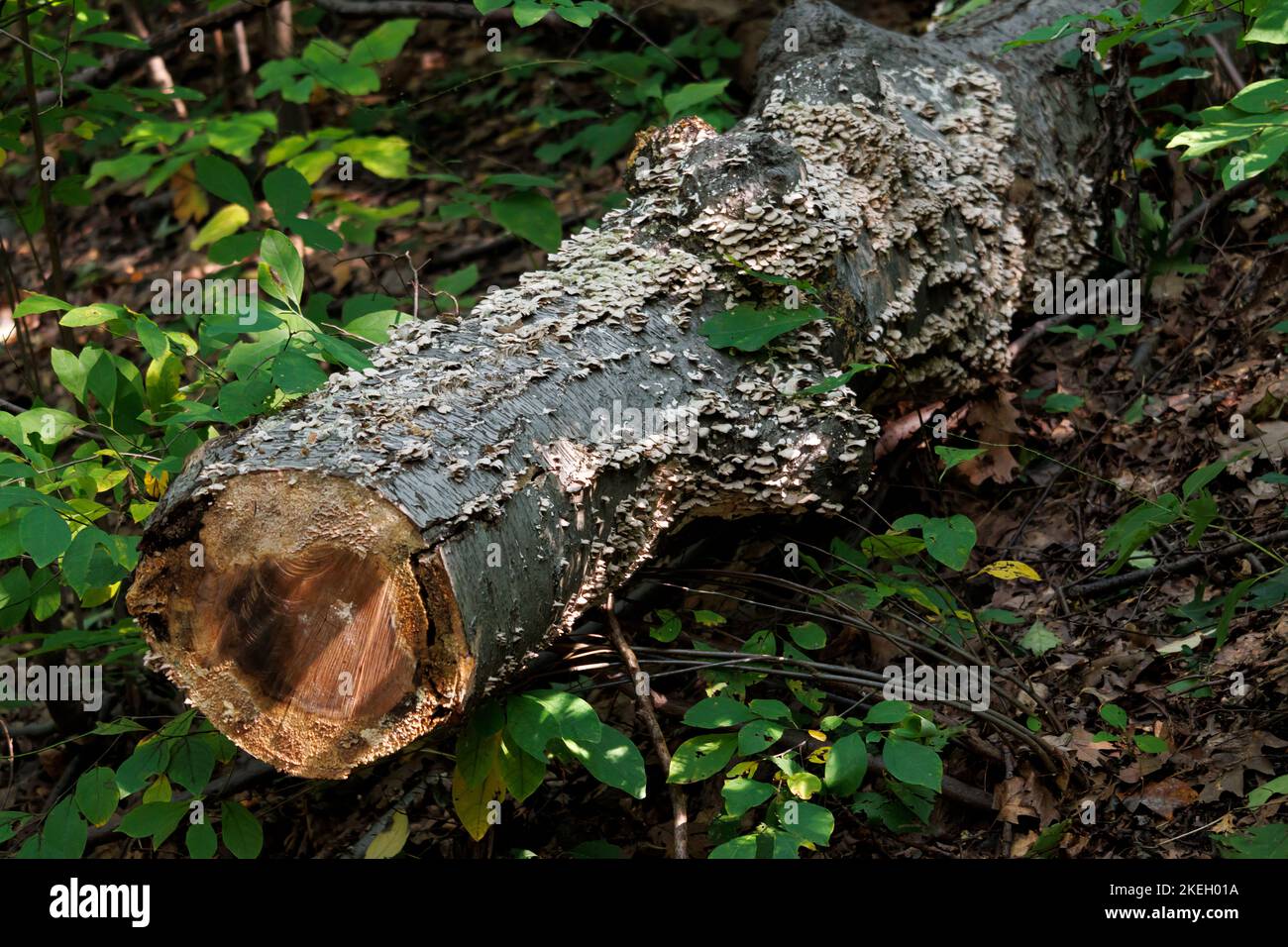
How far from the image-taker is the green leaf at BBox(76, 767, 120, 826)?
8.23 feet

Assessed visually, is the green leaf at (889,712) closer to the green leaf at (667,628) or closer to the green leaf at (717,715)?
the green leaf at (717,715)

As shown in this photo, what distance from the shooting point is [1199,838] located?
7.93 ft

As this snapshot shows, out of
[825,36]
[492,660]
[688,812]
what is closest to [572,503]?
[492,660]

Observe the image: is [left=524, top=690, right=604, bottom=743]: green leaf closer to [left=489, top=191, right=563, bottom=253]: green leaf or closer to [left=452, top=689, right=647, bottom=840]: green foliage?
[left=452, top=689, right=647, bottom=840]: green foliage

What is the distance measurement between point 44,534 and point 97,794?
0.72 metres

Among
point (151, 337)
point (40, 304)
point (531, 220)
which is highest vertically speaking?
point (531, 220)

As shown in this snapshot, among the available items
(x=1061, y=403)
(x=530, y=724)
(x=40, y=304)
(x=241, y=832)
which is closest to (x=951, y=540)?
(x=530, y=724)

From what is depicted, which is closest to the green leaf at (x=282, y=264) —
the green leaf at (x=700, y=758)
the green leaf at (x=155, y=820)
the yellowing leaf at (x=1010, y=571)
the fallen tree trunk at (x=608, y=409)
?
the fallen tree trunk at (x=608, y=409)

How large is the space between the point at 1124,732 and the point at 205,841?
230 cm

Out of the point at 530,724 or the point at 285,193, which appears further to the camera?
the point at 285,193

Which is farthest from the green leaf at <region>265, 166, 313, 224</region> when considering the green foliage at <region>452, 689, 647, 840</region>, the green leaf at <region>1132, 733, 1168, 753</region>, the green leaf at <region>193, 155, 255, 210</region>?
the green leaf at <region>1132, 733, 1168, 753</region>

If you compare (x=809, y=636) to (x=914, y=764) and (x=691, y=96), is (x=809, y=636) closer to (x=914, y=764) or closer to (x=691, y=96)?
(x=914, y=764)

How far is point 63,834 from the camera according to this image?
8.20ft

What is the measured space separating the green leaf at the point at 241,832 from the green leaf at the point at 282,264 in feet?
4.13
